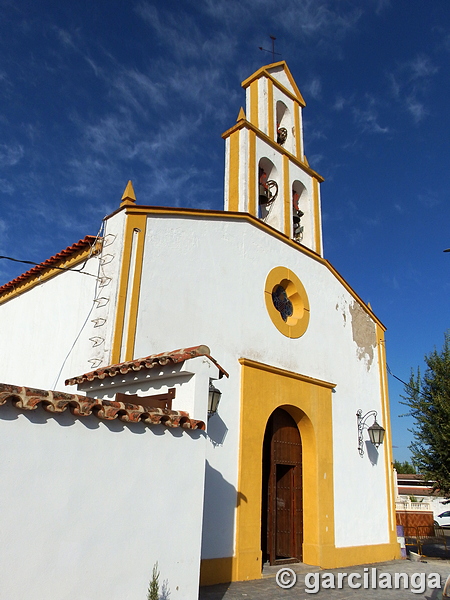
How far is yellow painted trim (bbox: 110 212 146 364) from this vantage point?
7.55 metres

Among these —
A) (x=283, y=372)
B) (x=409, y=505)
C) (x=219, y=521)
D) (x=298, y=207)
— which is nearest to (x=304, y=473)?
(x=283, y=372)

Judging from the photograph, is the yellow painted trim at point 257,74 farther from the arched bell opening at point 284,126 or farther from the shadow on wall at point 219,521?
the shadow on wall at point 219,521

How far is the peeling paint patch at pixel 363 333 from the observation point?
12784 mm

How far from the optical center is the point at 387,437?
42.3ft

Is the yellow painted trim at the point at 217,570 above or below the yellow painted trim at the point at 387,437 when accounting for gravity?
below

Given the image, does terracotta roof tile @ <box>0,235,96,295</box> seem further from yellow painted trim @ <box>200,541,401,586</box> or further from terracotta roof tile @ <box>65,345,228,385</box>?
yellow painted trim @ <box>200,541,401,586</box>

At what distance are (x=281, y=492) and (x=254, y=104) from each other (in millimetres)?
8877

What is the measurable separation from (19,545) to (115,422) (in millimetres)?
1250

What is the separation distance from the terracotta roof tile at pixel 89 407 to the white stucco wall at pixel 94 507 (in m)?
0.07

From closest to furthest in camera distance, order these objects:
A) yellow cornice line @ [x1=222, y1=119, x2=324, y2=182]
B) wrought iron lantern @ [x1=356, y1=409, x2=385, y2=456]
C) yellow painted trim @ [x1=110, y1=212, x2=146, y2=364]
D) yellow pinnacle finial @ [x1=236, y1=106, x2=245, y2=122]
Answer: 1. yellow painted trim @ [x1=110, y1=212, x2=146, y2=364]
2. yellow cornice line @ [x1=222, y1=119, x2=324, y2=182]
3. yellow pinnacle finial @ [x1=236, y1=106, x2=245, y2=122]
4. wrought iron lantern @ [x1=356, y1=409, x2=385, y2=456]

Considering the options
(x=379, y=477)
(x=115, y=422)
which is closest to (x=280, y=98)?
(x=379, y=477)

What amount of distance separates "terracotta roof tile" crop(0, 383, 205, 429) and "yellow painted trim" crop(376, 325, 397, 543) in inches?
341

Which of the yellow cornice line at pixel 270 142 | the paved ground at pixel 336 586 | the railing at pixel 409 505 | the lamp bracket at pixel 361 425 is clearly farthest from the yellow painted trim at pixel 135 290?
the railing at pixel 409 505

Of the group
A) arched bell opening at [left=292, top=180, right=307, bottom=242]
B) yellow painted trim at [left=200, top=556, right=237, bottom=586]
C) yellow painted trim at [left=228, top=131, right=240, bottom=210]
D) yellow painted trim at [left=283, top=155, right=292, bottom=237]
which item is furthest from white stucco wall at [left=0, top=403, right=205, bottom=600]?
arched bell opening at [left=292, top=180, right=307, bottom=242]
